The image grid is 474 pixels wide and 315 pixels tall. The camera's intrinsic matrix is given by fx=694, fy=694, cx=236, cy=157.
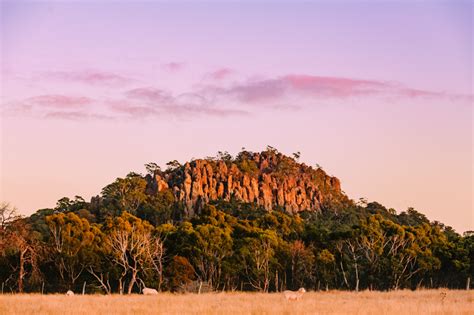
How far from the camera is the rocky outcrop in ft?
Answer: 510

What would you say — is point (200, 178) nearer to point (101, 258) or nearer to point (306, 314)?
point (101, 258)

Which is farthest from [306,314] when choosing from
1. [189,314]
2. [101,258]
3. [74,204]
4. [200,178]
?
[200,178]

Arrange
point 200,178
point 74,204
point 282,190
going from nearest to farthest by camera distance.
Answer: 1. point 74,204
2. point 200,178
3. point 282,190

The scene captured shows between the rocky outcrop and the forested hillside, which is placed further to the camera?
the rocky outcrop

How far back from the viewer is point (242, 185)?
562 ft

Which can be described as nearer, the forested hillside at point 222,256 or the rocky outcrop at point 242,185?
the forested hillside at point 222,256

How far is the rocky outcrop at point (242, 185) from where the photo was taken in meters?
156

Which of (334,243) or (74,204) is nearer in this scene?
(334,243)

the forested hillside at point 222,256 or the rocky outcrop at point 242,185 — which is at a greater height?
the rocky outcrop at point 242,185

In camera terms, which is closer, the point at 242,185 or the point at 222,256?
the point at 222,256

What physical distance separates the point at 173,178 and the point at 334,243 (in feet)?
312

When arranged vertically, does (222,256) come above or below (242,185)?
below

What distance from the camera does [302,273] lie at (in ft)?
232

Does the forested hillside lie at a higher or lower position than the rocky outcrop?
lower
